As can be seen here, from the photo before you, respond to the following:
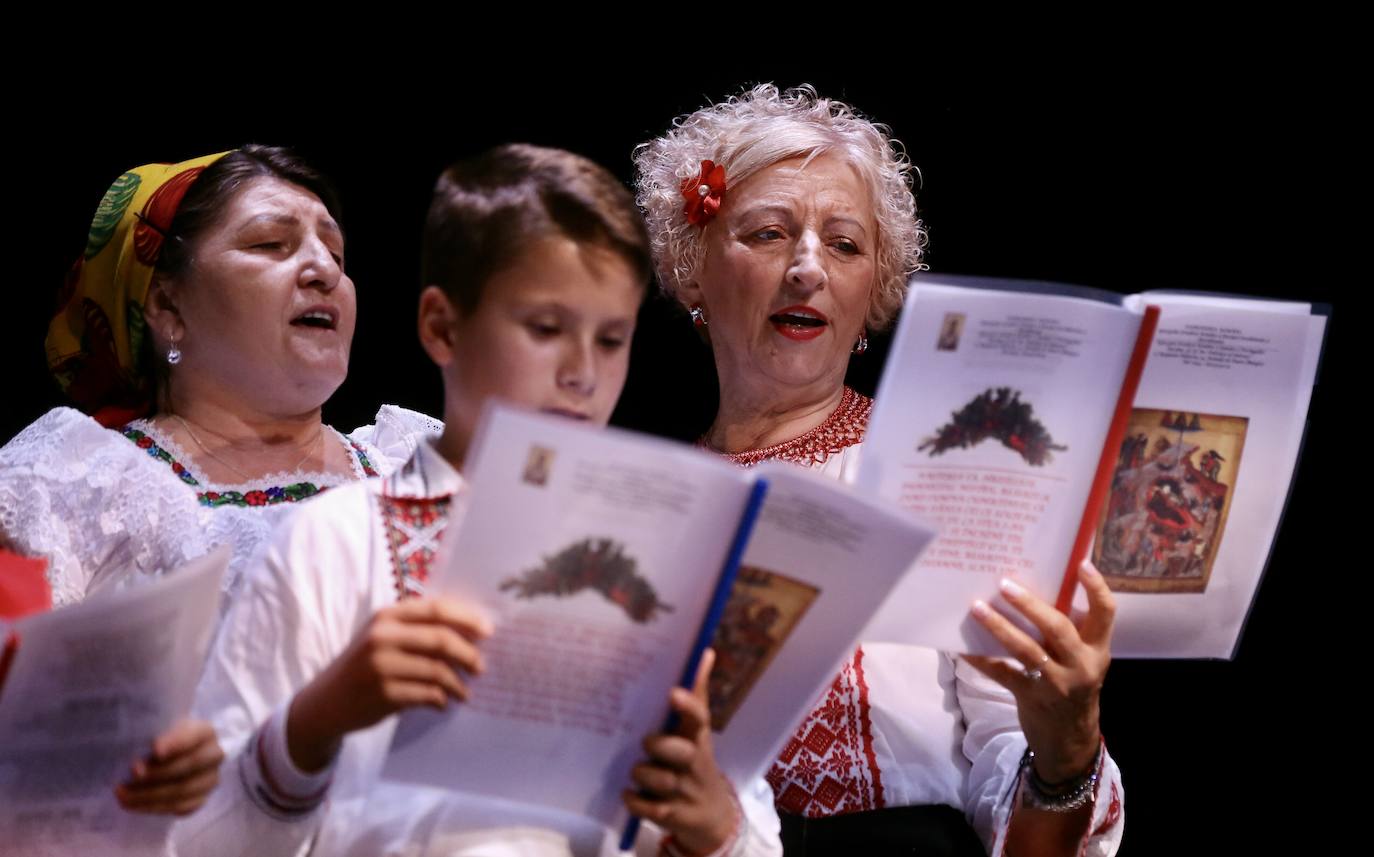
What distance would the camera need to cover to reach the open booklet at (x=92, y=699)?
1.20 metres

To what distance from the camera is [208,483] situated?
6.62ft

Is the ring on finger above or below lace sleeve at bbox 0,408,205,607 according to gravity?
above

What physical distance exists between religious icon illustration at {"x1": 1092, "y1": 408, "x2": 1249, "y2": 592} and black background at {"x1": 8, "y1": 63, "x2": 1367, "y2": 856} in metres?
1.26

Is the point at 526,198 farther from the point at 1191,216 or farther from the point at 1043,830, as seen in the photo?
the point at 1191,216

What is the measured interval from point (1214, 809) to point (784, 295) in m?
1.62

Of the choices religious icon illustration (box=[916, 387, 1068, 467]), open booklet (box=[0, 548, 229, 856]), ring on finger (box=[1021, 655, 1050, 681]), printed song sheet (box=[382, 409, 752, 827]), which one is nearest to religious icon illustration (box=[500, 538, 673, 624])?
printed song sheet (box=[382, 409, 752, 827])

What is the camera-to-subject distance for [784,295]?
2.21 m

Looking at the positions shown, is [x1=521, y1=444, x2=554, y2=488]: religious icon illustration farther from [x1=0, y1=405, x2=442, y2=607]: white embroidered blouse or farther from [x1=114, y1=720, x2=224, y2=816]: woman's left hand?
[x1=0, y1=405, x2=442, y2=607]: white embroidered blouse

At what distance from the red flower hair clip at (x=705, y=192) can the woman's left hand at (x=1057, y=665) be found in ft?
3.35

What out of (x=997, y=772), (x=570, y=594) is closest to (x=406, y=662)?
(x=570, y=594)

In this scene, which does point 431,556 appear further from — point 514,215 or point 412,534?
point 514,215

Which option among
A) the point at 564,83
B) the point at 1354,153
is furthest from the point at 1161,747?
the point at 564,83

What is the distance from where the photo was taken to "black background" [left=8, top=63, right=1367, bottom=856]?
2693 mm

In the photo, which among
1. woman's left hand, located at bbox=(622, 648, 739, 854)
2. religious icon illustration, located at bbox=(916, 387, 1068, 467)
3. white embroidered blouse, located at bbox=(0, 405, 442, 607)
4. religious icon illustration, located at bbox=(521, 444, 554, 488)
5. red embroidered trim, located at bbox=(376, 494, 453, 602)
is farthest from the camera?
white embroidered blouse, located at bbox=(0, 405, 442, 607)
